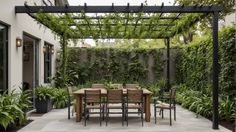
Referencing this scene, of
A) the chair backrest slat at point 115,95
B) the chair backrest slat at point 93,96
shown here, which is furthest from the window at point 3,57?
the chair backrest slat at point 115,95

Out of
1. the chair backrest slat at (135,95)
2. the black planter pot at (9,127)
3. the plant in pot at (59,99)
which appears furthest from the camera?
the plant in pot at (59,99)

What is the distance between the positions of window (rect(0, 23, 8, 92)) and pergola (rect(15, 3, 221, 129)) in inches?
30.6

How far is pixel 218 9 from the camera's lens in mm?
7824

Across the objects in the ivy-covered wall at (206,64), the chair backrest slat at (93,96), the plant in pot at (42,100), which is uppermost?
the ivy-covered wall at (206,64)

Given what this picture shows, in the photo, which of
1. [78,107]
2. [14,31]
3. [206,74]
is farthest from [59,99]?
[206,74]

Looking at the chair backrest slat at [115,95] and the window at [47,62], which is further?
the window at [47,62]

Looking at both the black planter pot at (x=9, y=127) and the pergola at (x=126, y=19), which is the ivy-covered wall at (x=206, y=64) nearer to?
the pergola at (x=126, y=19)

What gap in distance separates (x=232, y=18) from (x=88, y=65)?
40.4ft

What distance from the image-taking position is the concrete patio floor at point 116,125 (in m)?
7.40

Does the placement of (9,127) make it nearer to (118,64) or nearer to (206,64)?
(206,64)

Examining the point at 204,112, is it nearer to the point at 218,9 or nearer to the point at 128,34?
the point at 218,9

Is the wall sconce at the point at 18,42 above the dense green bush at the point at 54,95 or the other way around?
above

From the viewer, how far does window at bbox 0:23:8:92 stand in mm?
7863

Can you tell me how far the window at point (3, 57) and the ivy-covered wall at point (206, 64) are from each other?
5470 millimetres
